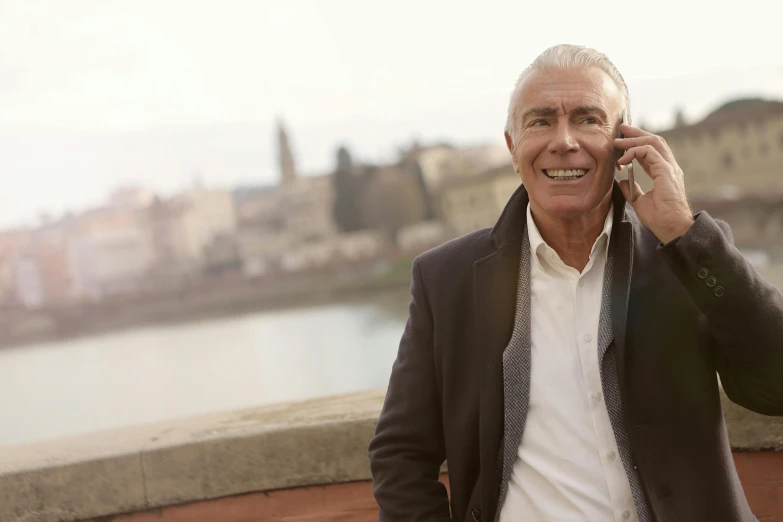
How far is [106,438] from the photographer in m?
1.77

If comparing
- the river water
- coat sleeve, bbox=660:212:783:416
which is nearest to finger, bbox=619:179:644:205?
coat sleeve, bbox=660:212:783:416

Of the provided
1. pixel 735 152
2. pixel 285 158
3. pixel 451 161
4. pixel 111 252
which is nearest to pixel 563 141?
pixel 735 152

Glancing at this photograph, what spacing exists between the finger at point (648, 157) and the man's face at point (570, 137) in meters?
0.03

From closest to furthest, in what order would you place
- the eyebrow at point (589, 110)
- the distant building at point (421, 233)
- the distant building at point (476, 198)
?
the eyebrow at point (589, 110) → the distant building at point (421, 233) → the distant building at point (476, 198)

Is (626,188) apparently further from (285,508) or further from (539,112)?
(285,508)

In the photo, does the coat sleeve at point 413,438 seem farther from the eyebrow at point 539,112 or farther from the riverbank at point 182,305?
the riverbank at point 182,305

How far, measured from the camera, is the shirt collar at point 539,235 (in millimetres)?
1231

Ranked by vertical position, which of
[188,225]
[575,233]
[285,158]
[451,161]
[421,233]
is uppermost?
[575,233]

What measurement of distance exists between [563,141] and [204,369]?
78.6 feet

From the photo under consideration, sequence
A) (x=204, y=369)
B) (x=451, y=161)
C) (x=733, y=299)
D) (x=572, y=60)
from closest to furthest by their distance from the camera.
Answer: (x=733, y=299)
(x=572, y=60)
(x=204, y=369)
(x=451, y=161)

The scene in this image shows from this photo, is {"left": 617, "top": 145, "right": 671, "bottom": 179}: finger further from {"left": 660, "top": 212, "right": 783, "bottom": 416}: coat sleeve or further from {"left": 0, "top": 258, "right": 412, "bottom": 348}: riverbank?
{"left": 0, "top": 258, "right": 412, "bottom": 348}: riverbank

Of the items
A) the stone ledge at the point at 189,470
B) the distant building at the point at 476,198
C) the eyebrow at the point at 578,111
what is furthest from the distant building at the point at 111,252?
the eyebrow at the point at 578,111

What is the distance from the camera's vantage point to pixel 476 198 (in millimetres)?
45406

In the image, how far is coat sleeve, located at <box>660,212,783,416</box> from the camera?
3.68 feet
